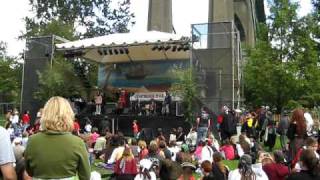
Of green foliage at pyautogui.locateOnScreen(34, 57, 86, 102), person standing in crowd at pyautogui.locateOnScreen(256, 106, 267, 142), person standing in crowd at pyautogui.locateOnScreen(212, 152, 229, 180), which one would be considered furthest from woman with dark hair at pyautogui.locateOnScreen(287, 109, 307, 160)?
green foliage at pyautogui.locateOnScreen(34, 57, 86, 102)

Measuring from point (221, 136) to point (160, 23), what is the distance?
1573cm

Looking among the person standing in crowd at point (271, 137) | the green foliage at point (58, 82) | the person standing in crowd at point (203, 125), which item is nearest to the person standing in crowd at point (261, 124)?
the person standing in crowd at point (271, 137)

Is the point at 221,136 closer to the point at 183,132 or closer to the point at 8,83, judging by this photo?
the point at 183,132

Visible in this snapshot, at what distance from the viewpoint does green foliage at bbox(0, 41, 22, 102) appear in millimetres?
44625

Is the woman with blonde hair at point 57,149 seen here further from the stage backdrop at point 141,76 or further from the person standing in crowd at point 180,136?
the stage backdrop at point 141,76

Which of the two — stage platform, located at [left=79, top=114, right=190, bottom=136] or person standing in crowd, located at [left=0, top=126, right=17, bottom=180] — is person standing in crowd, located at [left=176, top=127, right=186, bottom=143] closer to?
stage platform, located at [left=79, top=114, right=190, bottom=136]

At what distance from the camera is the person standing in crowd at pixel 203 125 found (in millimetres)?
17797

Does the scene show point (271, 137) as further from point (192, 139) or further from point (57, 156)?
point (57, 156)

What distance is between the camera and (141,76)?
29406 mm

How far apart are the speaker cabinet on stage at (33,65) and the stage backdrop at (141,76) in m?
5.73

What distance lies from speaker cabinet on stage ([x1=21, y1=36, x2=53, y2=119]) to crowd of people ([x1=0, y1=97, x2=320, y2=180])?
4154 mm

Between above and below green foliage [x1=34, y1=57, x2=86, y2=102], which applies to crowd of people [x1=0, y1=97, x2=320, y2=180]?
below

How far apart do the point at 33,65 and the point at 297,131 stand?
57.3 feet

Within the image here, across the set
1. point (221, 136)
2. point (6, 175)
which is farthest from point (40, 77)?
point (6, 175)
